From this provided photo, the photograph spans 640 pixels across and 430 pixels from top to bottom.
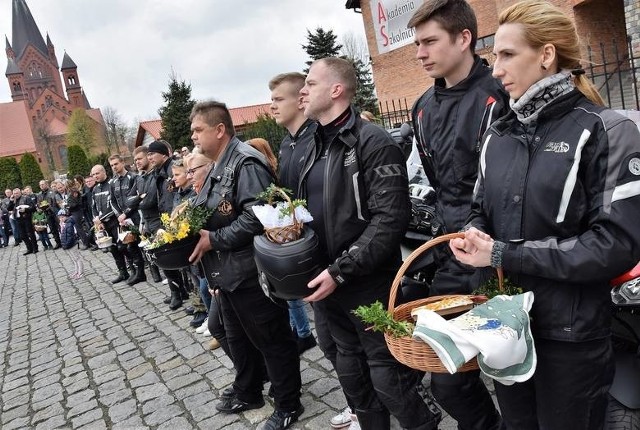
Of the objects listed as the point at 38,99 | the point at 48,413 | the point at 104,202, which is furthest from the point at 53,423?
the point at 38,99

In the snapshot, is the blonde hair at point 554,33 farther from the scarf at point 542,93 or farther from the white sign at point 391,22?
the white sign at point 391,22

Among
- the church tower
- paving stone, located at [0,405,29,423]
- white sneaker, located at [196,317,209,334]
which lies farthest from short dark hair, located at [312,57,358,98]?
the church tower

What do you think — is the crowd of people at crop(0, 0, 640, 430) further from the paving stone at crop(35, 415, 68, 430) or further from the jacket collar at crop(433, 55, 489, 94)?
the paving stone at crop(35, 415, 68, 430)

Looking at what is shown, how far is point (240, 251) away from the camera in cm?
342

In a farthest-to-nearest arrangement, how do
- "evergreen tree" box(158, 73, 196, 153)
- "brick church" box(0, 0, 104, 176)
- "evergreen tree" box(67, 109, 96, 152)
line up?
1. "brick church" box(0, 0, 104, 176)
2. "evergreen tree" box(67, 109, 96, 152)
3. "evergreen tree" box(158, 73, 196, 153)

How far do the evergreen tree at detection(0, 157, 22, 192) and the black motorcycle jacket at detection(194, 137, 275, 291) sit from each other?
42807 millimetres

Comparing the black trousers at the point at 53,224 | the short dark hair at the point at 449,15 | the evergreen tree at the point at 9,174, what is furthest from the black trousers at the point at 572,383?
the evergreen tree at the point at 9,174

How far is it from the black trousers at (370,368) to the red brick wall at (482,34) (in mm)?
13815

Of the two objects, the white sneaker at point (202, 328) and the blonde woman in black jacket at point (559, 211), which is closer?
the blonde woman in black jacket at point (559, 211)

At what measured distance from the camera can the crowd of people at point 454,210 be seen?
1.75 m

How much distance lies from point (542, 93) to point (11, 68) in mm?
110706

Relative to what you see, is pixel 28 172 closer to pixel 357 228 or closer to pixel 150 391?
pixel 150 391

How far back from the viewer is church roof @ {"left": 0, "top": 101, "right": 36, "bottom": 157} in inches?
2771

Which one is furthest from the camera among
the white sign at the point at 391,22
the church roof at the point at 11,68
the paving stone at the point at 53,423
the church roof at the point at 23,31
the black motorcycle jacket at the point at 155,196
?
the church roof at the point at 23,31
